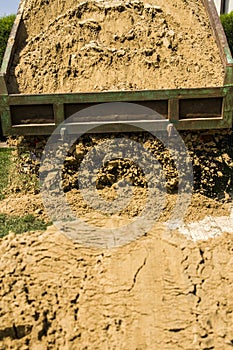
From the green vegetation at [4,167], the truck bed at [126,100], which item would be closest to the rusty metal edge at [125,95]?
the truck bed at [126,100]

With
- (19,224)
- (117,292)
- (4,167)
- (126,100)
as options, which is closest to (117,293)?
(117,292)

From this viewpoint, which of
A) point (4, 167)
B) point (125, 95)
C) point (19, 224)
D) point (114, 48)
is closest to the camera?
point (125, 95)

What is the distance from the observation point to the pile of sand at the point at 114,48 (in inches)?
170

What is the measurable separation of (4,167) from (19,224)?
242 centimetres

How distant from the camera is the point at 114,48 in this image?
15.0ft

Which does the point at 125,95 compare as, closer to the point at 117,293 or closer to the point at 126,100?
the point at 126,100

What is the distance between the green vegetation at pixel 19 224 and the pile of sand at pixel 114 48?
4.40ft

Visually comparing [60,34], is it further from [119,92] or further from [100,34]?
[119,92]

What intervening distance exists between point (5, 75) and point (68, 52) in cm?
85

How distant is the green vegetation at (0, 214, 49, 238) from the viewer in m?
4.01

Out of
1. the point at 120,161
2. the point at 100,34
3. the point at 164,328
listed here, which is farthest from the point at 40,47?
the point at 164,328

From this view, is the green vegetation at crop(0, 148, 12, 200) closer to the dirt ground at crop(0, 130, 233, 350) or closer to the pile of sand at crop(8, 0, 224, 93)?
the pile of sand at crop(8, 0, 224, 93)

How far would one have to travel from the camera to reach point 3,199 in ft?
15.6

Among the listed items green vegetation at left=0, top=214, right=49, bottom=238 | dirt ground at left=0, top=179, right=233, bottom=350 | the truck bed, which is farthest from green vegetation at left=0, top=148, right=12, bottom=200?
dirt ground at left=0, top=179, right=233, bottom=350
